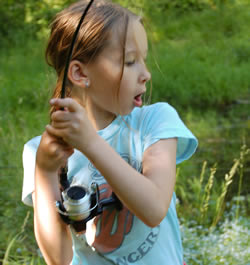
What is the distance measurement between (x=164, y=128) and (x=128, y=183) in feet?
0.89

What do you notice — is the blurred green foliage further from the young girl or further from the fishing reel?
the fishing reel

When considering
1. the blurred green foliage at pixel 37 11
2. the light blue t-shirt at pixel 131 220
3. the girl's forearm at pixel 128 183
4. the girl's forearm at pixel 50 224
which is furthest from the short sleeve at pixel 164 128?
the blurred green foliage at pixel 37 11

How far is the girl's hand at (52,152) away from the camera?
107 centimetres

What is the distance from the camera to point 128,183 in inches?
41.4

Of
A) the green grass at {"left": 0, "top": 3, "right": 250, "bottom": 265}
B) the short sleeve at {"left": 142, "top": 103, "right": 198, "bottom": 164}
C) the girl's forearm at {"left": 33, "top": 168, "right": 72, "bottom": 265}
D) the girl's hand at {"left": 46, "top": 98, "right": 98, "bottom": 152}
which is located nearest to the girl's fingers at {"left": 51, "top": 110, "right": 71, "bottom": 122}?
the girl's hand at {"left": 46, "top": 98, "right": 98, "bottom": 152}

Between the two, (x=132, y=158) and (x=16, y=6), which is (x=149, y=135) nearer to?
(x=132, y=158)

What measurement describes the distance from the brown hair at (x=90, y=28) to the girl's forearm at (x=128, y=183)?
378 mm

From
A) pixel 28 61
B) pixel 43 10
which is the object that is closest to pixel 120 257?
pixel 28 61

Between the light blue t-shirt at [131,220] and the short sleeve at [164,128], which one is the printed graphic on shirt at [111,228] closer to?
the light blue t-shirt at [131,220]

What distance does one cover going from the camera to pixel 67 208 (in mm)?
1105

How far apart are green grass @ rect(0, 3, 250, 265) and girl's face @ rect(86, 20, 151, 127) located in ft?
0.82

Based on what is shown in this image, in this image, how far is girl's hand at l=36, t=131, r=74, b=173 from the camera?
3.52 feet

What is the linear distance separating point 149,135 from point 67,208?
0.32 meters

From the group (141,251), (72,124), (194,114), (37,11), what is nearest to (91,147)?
(72,124)
